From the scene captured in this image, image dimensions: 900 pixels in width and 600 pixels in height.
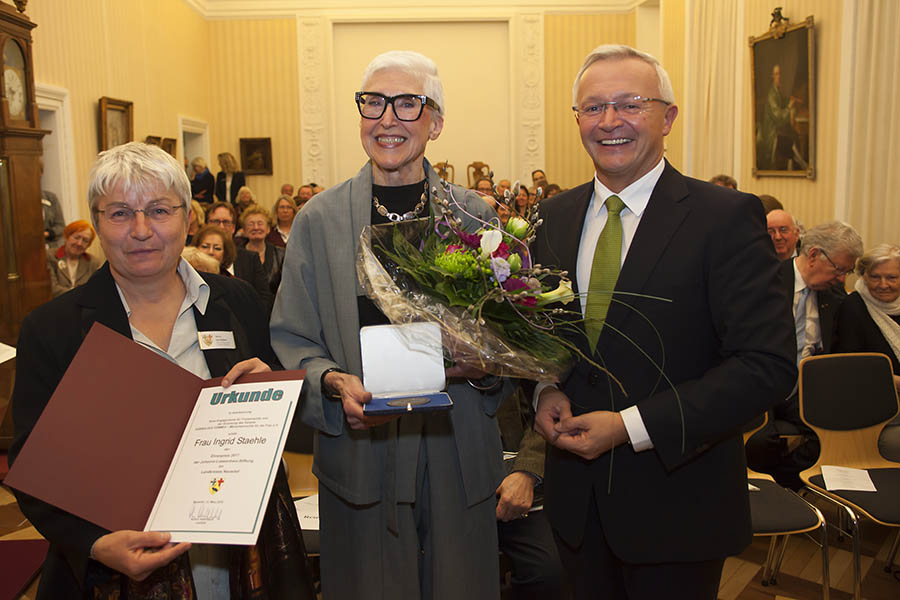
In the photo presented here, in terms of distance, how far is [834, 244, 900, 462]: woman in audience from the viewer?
4.05 meters

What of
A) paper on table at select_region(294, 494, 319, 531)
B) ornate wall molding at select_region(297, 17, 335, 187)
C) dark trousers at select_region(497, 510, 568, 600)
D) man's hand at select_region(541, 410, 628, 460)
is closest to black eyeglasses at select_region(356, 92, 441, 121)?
man's hand at select_region(541, 410, 628, 460)

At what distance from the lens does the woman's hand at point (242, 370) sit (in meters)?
1.51

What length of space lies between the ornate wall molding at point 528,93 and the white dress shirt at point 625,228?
1272cm

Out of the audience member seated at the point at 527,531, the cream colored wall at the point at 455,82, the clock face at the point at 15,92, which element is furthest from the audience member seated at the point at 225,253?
the cream colored wall at the point at 455,82

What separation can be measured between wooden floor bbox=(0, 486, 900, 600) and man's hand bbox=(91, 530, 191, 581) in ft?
7.88

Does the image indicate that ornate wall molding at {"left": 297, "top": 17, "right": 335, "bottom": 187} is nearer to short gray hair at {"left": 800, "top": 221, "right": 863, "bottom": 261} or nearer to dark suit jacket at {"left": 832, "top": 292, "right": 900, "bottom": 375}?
short gray hair at {"left": 800, "top": 221, "right": 863, "bottom": 261}

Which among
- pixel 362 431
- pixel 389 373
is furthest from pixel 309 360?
pixel 389 373

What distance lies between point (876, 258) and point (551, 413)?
10.8 feet

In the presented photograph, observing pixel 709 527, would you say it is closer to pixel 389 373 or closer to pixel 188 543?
pixel 389 373

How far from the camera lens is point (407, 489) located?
Result: 1890 mm

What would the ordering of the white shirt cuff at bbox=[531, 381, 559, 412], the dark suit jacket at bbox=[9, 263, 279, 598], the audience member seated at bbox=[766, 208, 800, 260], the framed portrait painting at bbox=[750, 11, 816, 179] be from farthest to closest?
the framed portrait painting at bbox=[750, 11, 816, 179] < the audience member seated at bbox=[766, 208, 800, 260] < the white shirt cuff at bbox=[531, 381, 559, 412] < the dark suit jacket at bbox=[9, 263, 279, 598]

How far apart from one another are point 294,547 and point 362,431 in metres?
0.35

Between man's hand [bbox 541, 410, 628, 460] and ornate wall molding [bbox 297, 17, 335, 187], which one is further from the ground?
ornate wall molding [bbox 297, 17, 335, 187]

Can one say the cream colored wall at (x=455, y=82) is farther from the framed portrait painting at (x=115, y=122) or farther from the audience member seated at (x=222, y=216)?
the audience member seated at (x=222, y=216)
